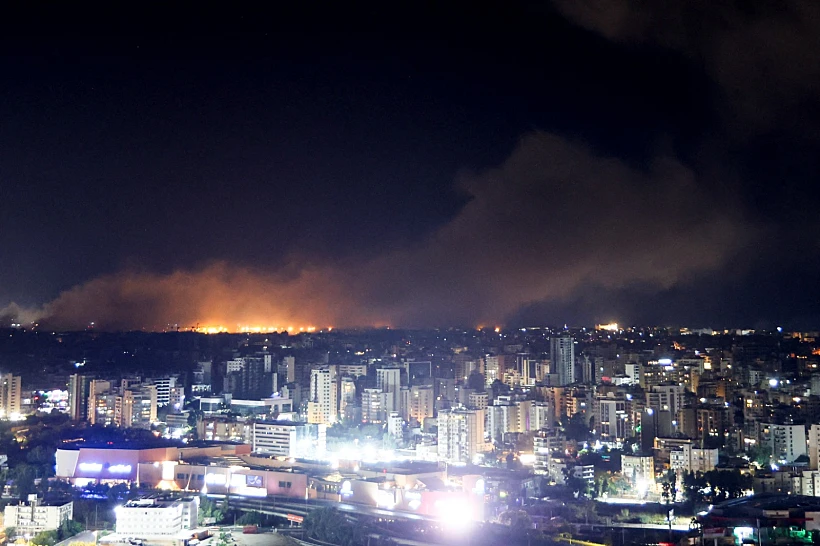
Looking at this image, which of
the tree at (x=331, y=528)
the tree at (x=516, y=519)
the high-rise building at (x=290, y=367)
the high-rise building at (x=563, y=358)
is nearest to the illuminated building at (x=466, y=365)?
the high-rise building at (x=563, y=358)

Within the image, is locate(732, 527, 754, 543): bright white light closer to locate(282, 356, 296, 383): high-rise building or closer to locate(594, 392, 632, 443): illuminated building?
locate(594, 392, 632, 443): illuminated building

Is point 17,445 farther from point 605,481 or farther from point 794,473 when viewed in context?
point 794,473

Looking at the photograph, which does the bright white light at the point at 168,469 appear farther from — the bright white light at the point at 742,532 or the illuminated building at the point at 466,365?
the illuminated building at the point at 466,365

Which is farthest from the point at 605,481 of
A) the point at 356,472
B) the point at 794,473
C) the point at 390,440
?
the point at 390,440

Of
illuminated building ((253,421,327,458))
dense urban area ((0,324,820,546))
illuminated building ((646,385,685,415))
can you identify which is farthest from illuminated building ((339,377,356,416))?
illuminated building ((646,385,685,415))

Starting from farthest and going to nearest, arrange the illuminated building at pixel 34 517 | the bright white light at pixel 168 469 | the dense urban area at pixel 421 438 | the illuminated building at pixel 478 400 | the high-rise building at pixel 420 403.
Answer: the high-rise building at pixel 420 403 < the illuminated building at pixel 478 400 < the bright white light at pixel 168 469 < the dense urban area at pixel 421 438 < the illuminated building at pixel 34 517
